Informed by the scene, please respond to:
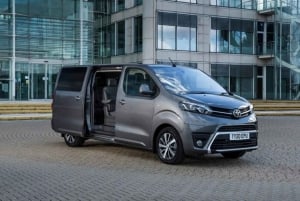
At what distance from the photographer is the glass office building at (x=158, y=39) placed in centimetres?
3916

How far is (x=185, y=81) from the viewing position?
35.6ft

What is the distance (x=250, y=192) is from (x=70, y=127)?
625cm

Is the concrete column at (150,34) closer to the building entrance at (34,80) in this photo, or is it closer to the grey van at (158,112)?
the building entrance at (34,80)

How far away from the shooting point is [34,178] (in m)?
8.38

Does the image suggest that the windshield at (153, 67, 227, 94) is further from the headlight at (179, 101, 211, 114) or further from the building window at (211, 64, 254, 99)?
the building window at (211, 64, 254, 99)

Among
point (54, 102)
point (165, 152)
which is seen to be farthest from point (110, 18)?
point (165, 152)

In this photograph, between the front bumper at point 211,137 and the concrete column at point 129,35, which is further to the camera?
the concrete column at point 129,35

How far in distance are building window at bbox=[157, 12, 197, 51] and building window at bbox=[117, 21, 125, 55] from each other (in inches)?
208

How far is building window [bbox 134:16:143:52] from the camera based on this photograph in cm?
4519

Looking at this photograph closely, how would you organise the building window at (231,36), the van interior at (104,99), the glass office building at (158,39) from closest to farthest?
the van interior at (104,99) < the glass office building at (158,39) < the building window at (231,36)

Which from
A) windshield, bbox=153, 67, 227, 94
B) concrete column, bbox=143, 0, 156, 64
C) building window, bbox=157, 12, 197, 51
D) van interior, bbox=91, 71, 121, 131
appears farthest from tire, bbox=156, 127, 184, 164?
building window, bbox=157, 12, 197, 51

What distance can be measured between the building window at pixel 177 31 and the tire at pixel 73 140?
103 ft

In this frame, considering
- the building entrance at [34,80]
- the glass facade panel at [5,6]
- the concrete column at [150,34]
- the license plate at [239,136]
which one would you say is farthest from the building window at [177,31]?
the license plate at [239,136]

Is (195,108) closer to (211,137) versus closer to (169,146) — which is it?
(211,137)
